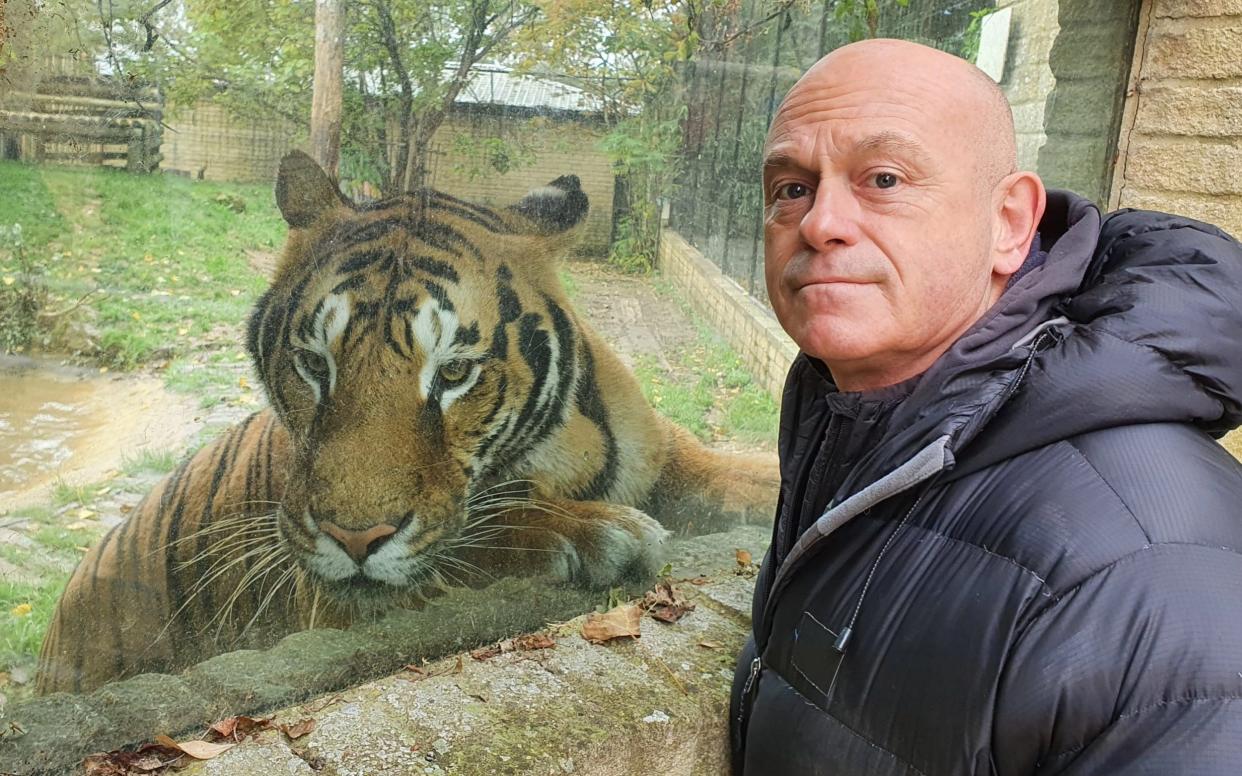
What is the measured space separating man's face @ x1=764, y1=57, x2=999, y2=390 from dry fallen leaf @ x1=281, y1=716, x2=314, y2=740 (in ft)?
5.47

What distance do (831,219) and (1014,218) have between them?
0.37 m

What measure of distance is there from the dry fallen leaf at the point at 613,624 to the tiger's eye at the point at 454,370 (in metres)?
0.99

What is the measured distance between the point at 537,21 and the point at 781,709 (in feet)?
6.85

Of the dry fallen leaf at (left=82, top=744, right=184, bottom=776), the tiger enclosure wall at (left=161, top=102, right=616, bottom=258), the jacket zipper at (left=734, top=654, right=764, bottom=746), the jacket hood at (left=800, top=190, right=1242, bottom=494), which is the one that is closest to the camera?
the jacket hood at (left=800, top=190, right=1242, bottom=494)

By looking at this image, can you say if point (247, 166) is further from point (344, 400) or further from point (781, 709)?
point (781, 709)

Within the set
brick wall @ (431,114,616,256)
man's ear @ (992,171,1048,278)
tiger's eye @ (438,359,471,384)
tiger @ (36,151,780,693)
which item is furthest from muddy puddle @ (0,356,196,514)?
man's ear @ (992,171,1048,278)

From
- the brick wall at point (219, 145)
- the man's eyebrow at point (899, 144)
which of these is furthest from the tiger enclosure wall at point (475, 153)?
the man's eyebrow at point (899, 144)

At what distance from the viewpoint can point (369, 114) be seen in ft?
7.99

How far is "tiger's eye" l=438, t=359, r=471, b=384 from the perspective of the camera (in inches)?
102

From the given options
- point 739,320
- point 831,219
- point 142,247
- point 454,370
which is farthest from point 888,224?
point 739,320

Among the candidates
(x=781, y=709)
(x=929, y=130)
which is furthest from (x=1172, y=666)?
(x=929, y=130)

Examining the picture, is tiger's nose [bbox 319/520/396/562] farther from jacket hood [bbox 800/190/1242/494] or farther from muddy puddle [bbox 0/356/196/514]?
jacket hood [bbox 800/190/1242/494]

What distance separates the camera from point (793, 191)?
1.69 meters

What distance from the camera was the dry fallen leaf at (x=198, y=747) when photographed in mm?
2141
